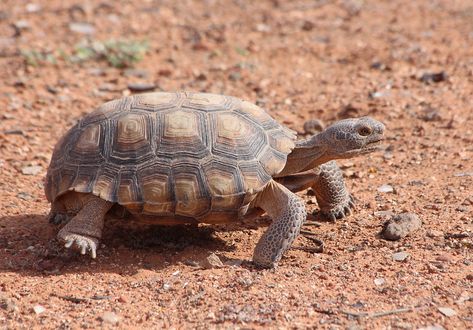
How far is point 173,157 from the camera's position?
232 inches

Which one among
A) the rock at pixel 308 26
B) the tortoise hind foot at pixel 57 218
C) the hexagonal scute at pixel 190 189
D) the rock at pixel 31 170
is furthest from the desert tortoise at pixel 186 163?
the rock at pixel 308 26

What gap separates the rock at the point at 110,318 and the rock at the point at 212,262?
3.32ft

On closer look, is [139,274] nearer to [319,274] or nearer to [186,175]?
[186,175]

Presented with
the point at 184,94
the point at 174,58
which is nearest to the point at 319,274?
the point at 184,94

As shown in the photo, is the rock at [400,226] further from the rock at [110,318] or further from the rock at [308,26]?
the rock at [308,26]

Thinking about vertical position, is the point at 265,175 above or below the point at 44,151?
above

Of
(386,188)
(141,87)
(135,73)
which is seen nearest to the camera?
(386,188)

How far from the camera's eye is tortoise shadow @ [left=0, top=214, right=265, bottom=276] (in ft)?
19.5

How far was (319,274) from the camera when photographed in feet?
17.9

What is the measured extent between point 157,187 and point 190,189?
0.91 ft

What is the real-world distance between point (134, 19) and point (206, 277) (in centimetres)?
928

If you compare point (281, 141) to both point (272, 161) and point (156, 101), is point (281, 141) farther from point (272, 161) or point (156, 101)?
point (156, 101)

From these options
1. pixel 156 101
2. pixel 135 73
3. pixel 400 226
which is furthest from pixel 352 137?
pixel 135 73

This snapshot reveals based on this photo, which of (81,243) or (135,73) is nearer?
(81,243)
